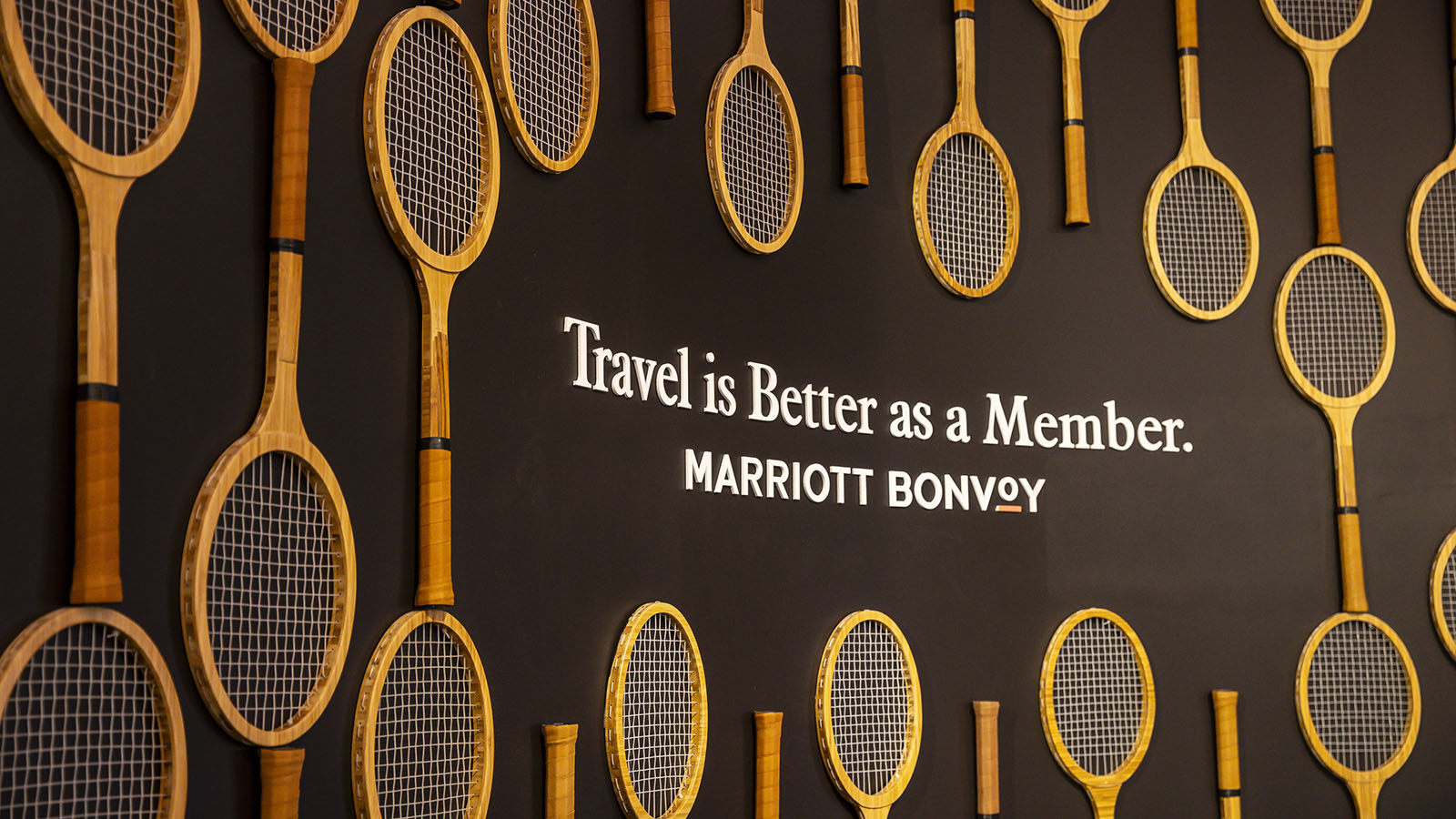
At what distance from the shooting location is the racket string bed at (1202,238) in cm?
489

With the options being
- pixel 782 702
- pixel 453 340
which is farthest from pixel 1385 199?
pixel 453 340

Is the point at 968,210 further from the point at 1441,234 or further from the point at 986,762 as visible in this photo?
the point at 1441,234

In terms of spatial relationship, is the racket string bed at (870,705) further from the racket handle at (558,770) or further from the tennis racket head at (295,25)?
the tennis racket head at (295,25)

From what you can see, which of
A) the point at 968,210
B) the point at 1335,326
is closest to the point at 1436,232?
the point at 1335,326

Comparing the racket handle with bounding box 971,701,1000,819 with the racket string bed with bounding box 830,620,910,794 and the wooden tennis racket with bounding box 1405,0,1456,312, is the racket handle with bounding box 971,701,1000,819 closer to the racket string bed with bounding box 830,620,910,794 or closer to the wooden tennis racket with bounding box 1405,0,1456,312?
the racket string bed with bounding box 830,620,910,794

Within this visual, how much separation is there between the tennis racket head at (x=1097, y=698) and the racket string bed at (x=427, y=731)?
7.04ft

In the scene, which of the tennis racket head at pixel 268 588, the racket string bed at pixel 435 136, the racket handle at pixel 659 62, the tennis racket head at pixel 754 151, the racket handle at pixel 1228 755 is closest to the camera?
the tennis racket head at pixel 268 588

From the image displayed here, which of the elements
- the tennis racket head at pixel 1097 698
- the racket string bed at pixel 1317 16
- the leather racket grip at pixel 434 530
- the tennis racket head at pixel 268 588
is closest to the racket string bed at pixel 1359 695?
the tennis racket head at pixel 1097 698

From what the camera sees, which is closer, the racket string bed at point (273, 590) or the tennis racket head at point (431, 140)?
the racket string bed at point (273, 590)

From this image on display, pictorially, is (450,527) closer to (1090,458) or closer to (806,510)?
(806,510)

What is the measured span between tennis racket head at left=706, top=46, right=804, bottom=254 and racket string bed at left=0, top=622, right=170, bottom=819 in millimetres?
2148

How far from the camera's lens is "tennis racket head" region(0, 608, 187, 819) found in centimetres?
227

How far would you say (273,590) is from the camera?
8.93 ft

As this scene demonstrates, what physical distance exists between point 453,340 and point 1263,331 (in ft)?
10.3
